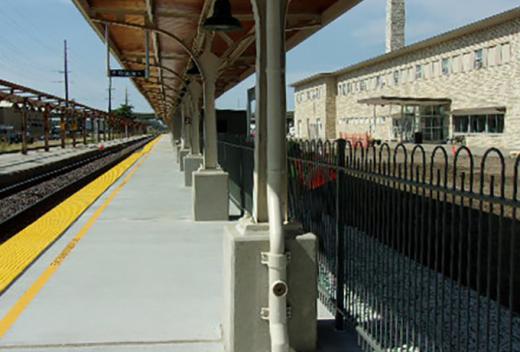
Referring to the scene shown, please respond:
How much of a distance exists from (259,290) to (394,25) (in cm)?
9018

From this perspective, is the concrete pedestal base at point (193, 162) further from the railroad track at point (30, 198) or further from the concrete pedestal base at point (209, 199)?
the concrete pedestal base at point (209, 199)

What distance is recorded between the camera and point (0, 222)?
12523mm

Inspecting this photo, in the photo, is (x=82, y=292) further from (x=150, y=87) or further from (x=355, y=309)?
(x=150, y=87)

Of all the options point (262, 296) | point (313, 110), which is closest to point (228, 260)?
point (262, 296)

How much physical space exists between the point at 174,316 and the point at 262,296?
1.46 m

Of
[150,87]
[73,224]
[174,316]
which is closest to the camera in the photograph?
[174,316]

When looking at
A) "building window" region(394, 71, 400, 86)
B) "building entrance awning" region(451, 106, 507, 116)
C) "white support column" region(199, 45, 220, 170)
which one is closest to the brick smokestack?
"building window" region(394, 71, 400, 86)

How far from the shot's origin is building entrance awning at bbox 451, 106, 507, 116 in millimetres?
40681

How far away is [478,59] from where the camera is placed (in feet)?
143

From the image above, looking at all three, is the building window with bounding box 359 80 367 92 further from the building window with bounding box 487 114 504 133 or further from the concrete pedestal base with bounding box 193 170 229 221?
the concrete pedestal base with bounding box 193 170 229 221

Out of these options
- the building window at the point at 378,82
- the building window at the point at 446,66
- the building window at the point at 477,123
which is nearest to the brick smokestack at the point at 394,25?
the building window at the point at 378,82

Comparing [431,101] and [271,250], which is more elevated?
[431,101]

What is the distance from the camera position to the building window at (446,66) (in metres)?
48.0

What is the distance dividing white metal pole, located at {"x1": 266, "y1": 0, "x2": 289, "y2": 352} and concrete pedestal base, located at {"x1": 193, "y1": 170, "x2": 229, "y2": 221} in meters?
6.57
